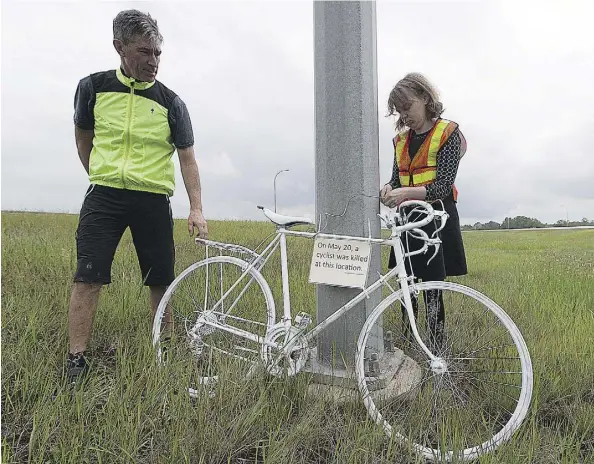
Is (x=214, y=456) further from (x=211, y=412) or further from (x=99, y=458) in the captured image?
(x=99, y=458)

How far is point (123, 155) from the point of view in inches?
120

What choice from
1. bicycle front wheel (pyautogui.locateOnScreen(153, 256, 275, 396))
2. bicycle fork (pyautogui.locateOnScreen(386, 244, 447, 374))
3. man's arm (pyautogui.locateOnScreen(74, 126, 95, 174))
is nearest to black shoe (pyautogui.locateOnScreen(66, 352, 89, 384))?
bicycle front wheel (pyautogui.locateOnScreen(153, 256, 275, 396))

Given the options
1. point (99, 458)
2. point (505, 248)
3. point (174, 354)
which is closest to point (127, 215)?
point (174, 354)

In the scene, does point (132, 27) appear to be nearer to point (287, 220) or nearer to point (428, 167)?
point (287, 220)

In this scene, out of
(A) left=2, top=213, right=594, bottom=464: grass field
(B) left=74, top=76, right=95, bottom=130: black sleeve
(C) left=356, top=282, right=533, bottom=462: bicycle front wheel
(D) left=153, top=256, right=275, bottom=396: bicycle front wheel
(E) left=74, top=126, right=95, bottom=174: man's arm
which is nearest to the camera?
(A) left=2, top=213, right=594, bottom=464: grass field

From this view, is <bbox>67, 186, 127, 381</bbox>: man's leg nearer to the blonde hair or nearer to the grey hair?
the grey hair

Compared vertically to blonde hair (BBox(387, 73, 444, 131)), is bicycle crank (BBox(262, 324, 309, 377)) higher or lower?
lower

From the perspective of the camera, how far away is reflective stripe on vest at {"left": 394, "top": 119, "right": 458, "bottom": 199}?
2.79 m

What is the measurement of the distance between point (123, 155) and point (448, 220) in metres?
2.00

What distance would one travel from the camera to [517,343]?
7.61 ft

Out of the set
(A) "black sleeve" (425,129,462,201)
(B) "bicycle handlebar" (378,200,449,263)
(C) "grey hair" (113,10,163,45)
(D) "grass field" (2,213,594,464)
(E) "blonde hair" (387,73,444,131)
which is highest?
(C) "grey hair" (113,10,163,45)

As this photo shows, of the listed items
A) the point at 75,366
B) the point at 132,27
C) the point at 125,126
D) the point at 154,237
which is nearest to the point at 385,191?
the point at 154,237

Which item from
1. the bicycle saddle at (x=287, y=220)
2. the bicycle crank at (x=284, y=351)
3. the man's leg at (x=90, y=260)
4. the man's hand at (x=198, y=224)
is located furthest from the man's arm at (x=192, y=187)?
the bicycle crank at (x=284, y=351)

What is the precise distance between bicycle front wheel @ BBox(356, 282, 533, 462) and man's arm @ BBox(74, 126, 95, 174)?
2.13 meters
